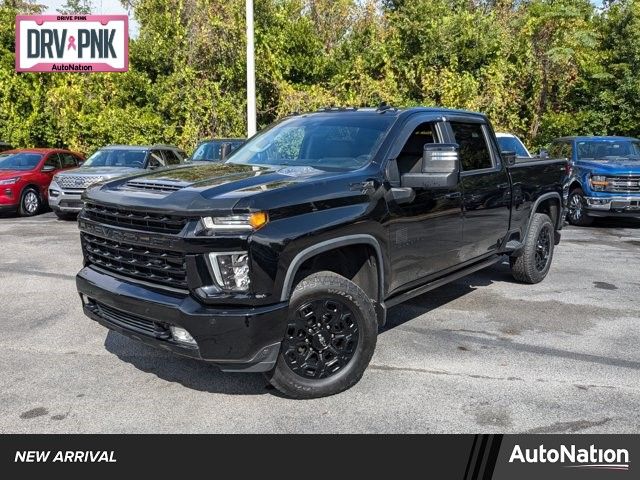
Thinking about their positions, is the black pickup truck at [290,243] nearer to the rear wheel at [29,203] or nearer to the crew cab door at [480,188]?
the crew cab door at [480,188]

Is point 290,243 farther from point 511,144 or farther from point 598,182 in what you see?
point 511,144

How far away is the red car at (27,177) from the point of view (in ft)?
44.0

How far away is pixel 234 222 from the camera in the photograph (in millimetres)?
3438

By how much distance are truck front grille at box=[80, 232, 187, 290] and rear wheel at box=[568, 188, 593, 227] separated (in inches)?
402

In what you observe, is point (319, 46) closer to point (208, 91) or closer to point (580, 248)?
point (208, 91)

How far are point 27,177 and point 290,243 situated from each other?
12.2m

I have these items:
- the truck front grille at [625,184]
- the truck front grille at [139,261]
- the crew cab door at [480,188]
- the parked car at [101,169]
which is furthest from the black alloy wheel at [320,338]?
the truck front grille at [625,184]

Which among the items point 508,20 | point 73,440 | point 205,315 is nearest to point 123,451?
point 73,440

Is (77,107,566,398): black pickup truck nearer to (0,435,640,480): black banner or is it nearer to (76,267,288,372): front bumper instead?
(76,267,288,372): front bumper

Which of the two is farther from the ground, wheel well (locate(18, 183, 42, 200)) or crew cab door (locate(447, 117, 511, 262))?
crew cab door (locate(447, 117, 511, 262))

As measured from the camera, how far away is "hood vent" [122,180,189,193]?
3.78m

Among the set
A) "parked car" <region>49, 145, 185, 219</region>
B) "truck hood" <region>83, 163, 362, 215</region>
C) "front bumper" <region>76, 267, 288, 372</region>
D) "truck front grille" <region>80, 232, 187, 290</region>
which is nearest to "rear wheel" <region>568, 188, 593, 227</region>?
"parked car" <region>49, 145, 185, 219</region>

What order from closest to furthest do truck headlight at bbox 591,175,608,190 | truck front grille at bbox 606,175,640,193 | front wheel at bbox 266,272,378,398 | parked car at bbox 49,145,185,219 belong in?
1. front wheel at bbox 266,272,378,398
2. truck front grille at bbox 606,175,640,193
3. truck headlight at bbox 591,175,608,190
4. parked car at bbox 49,145,185,219

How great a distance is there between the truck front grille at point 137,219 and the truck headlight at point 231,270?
0.29 metres
